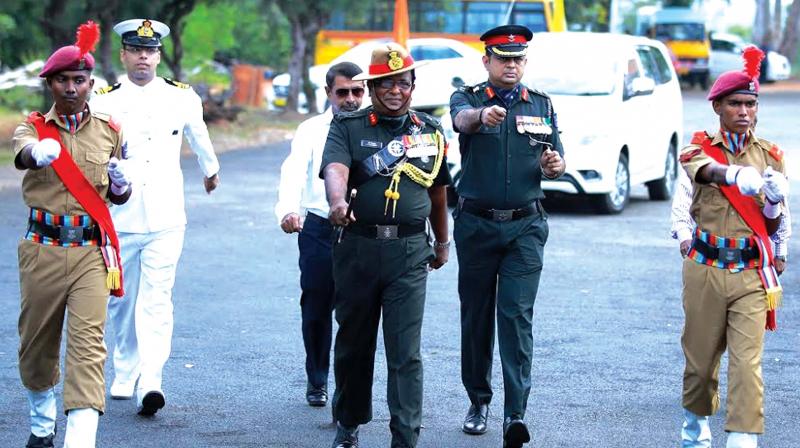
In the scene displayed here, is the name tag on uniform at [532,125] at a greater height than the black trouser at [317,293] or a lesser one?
greater

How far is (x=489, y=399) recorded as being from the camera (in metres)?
7.34

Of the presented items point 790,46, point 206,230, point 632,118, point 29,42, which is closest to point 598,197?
point 632,118

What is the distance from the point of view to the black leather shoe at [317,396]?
7.83 metres

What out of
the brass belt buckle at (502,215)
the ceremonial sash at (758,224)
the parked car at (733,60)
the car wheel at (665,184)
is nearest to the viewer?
the ceremonial sash at (758,224)

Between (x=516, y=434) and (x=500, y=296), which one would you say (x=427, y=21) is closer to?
(x=500, y=296)

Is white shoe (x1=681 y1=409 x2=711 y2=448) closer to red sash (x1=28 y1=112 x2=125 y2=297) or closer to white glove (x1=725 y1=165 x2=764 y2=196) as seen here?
white glove (x1=725 y1=165 x2=764 y2=196)

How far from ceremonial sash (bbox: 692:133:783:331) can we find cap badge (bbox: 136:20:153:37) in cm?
301

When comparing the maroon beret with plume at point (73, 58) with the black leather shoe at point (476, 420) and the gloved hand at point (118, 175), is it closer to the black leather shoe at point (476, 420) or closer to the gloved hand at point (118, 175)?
the gloved hand at point (118, 175)

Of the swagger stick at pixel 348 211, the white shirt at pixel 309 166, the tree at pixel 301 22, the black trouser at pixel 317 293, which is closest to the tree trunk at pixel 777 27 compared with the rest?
the tree at pixel 301 22

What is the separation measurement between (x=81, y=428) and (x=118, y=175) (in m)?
1.07

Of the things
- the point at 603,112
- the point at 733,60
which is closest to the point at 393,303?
the point at 603,112

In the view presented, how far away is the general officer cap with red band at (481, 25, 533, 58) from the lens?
7.13 metres

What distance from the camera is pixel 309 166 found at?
7.88 m

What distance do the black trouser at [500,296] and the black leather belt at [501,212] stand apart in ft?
0.07
